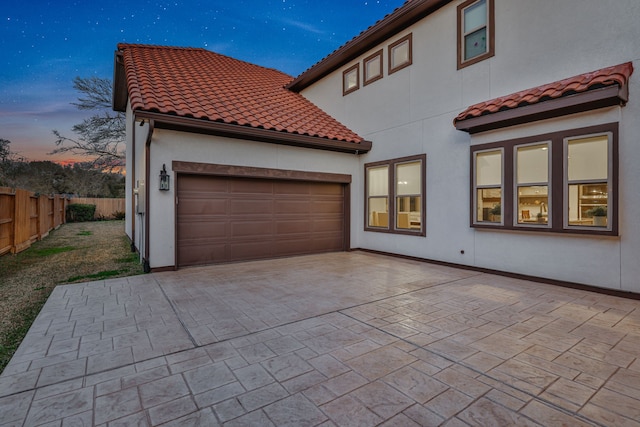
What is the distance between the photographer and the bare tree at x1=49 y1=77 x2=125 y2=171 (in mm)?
19284

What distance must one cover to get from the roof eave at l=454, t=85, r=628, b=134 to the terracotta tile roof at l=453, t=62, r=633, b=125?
0.20 ft

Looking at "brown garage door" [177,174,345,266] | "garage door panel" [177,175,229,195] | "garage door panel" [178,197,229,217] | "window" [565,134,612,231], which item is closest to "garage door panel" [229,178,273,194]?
"brown garage door" [177,174,345,266]

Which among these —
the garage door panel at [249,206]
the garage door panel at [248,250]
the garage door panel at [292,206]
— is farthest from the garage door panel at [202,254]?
the garage door panel at [292,206]

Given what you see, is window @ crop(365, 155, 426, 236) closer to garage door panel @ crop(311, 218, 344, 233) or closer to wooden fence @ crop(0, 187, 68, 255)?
garage door panel @ crop(311, 218, 344, 233)

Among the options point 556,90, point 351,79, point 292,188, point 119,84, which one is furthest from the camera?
point 119,84

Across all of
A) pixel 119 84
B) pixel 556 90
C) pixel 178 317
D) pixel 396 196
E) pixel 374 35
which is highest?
pixel 374 35

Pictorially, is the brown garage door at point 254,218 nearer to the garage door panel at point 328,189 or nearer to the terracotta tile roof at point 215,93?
the garage door panel at point 328,189

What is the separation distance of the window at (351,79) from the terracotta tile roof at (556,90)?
4.03m

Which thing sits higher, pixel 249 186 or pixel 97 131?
pixel 97 131

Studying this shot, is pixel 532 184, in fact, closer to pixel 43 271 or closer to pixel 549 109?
pixel 549 109

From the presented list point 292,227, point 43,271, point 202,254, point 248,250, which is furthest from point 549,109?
point 43,271

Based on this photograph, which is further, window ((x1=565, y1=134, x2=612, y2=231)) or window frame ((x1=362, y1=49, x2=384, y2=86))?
window frame ((x1=362, y1=49, x2=384, y2=86))

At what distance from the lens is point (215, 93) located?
323 inches

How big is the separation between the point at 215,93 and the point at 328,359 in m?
7.51
